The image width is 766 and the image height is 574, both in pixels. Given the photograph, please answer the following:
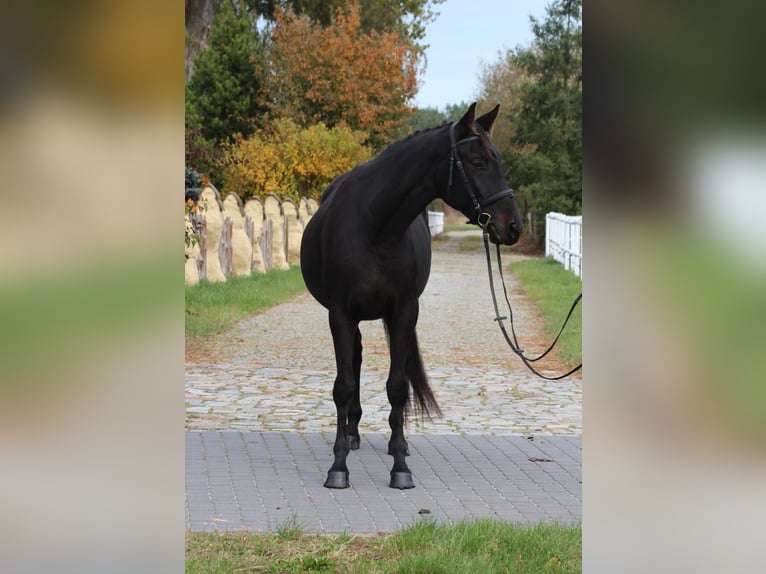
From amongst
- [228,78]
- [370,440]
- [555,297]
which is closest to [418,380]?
[370,440]

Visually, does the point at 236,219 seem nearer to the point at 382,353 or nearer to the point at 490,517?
the point at 382,353

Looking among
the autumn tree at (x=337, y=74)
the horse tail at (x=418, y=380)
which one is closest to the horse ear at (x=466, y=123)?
the horse tail at (x=418, y=380)

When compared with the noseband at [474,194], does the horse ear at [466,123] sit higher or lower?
higher

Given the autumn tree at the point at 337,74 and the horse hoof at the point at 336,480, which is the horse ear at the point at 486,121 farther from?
the autumn tree at the point at 337,74

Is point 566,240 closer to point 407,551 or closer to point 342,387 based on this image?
point 342,387

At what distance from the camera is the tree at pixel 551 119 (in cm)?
3478

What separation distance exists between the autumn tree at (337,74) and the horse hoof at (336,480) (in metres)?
30.7

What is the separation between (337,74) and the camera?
3684 centimetres

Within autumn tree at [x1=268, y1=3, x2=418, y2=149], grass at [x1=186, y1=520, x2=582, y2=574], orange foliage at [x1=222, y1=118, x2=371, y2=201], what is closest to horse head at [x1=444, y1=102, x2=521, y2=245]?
grass at [x1=186, y1=520, x2=582, y2=574]

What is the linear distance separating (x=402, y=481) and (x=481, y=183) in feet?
6.11

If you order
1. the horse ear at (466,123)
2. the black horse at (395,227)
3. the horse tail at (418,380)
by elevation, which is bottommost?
the horse tail at (418,380)
